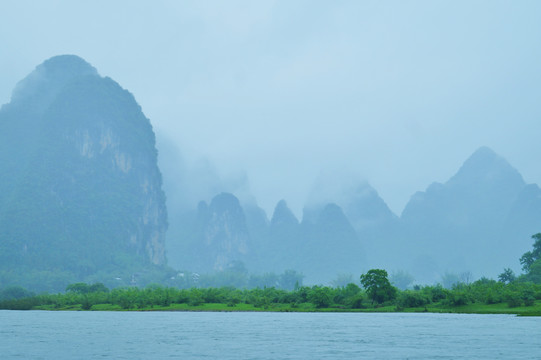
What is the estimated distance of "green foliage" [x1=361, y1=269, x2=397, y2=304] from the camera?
6600 cm

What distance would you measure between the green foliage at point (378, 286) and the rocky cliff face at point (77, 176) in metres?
89.9

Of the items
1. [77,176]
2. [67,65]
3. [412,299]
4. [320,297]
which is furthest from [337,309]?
[67,65]

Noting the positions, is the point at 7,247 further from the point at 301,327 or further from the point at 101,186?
the point at 301,327

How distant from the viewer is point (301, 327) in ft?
145

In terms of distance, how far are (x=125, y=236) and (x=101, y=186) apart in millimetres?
17522

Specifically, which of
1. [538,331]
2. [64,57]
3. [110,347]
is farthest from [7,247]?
[538,331]

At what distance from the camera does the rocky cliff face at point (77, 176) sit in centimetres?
14438

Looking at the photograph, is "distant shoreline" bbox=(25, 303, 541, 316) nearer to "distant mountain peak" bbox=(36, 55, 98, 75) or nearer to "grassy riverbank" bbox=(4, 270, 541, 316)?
"grassy riverbank" bbox=(4, 270, 541, 316)

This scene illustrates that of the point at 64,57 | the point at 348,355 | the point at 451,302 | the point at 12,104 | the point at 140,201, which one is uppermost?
the point at 64,57

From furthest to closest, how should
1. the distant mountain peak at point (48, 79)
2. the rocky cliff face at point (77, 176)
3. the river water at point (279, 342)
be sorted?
the distant mountain peak at point (48, 79)
the rocky cliff face at point (77, 176)
the river water at point (279, 342)

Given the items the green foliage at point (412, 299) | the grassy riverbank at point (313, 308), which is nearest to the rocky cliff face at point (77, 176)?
the grassy riverbank at point (313, 308)

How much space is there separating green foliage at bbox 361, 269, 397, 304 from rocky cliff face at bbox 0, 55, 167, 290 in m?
89.9

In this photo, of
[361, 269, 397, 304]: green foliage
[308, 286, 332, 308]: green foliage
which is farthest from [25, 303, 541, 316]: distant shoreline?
[361, 269, 397, 304]: green foliage

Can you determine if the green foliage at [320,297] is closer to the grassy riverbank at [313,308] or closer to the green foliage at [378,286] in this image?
the grassy riverbank at [313,308]
